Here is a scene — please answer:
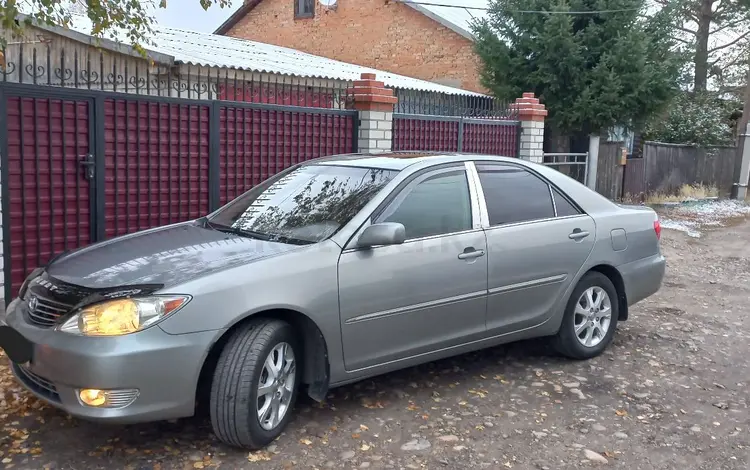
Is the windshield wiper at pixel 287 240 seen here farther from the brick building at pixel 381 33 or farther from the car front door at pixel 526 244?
the brick building at pixel 381 33

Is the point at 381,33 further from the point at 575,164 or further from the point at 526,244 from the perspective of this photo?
the point at 526,244

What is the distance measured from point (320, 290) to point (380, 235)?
1.61ft

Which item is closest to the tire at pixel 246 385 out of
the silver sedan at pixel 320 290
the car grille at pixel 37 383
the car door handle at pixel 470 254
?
the silver sedan at pixel 320 290

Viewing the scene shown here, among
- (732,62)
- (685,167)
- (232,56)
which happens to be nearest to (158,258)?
(232,56)

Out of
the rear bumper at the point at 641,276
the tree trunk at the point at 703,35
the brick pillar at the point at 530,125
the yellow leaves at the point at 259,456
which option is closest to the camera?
the yellow leaves at the point at 259,456

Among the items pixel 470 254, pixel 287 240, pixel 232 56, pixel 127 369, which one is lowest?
pixel 127 369

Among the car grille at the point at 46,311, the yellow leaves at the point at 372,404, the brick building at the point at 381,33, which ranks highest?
the brick building at the point at 381,33

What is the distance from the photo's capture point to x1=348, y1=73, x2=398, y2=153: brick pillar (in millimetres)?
9859

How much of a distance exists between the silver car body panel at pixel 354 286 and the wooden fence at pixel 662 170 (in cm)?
1266

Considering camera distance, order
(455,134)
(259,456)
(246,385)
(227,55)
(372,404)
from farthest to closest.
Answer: (227,55), (455,134), (372,404), (259,456), (246,385)

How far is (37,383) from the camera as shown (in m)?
3.87

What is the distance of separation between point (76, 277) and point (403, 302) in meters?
1.86

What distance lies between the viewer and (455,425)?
4422mm

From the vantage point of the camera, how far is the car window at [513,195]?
5.15m
